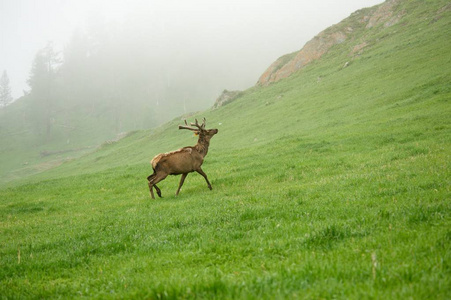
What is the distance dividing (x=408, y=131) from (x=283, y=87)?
1625 inches

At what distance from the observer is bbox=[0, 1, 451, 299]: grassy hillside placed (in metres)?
4.29

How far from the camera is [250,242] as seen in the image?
655cm

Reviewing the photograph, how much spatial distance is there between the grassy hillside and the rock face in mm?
47738

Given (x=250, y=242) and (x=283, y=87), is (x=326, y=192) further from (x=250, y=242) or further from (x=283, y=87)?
(x=283, y=87)

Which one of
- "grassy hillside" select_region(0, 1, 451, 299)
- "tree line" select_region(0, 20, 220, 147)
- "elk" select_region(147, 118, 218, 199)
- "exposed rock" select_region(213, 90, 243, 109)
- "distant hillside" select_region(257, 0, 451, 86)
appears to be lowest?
"grassy hillside" select_region(0, 1, 451, 299)

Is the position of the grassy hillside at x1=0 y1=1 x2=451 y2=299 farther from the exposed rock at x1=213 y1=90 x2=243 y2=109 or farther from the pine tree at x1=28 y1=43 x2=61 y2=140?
the pine tree at x1=28 y1=43 x2=61 y2=140

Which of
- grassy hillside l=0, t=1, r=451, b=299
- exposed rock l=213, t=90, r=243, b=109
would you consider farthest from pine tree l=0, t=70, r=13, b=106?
grassy hillside l=0, t=1, r=451, b=299

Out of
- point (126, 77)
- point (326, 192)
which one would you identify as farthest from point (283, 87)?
point (126, 77)

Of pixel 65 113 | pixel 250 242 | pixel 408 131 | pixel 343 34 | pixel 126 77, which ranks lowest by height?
pixel 408 131

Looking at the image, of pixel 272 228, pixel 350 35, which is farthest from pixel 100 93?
pixel 272 228

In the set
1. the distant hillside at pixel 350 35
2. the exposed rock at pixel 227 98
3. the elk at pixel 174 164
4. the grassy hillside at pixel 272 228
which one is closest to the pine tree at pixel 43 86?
the exposed rock at pixel 227 98

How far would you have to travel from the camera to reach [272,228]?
739cm

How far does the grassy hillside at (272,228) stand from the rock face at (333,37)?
47.7 m

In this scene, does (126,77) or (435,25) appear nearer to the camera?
(435,25)
